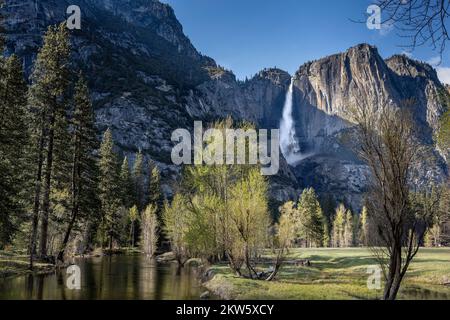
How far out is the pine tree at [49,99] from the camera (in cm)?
3609

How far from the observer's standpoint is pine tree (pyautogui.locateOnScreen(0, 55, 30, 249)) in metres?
27.8

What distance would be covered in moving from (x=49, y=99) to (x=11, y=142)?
26.8 ft

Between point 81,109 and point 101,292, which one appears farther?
point 81,109

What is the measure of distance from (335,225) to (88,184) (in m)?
83.2

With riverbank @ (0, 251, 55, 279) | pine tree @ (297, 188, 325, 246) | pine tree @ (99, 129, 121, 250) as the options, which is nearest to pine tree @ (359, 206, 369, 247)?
pine tree @ (297, 188, 325, 246)

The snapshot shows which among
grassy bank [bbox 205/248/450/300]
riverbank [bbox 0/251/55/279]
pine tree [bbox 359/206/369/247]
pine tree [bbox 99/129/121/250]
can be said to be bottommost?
grassy bank [bbox 205/248/450/300]

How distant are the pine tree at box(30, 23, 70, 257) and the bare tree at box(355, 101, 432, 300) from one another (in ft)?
95.9

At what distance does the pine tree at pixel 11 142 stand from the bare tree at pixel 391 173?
23621 mm

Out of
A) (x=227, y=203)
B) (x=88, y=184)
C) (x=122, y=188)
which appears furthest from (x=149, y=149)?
(x=227, y=203)

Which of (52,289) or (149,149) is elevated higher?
(149,149)

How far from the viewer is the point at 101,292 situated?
23547 mm

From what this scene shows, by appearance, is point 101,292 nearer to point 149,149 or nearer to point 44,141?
point 44,141

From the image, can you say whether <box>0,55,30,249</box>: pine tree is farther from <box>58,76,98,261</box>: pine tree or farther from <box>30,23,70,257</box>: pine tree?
<box>58,76,98,261</box>: pine tree

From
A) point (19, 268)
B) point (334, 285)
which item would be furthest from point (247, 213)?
point (19, 268)
